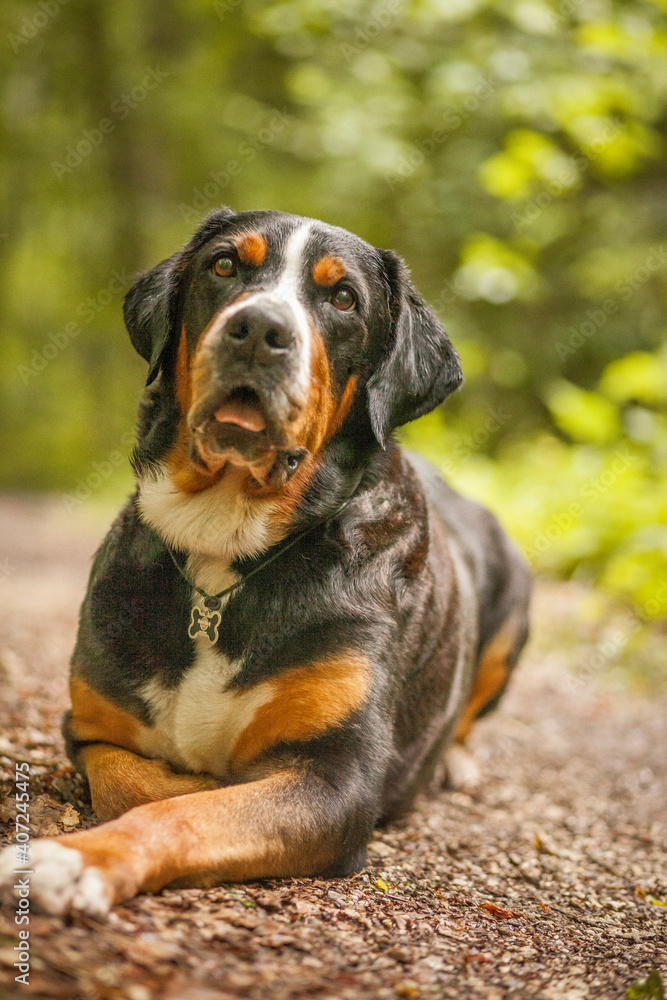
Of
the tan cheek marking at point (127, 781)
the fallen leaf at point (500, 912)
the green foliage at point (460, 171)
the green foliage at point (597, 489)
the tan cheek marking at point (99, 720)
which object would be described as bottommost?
A: the fallen leaf at point (500, 912)

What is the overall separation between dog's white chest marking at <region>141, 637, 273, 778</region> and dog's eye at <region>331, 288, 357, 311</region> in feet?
3.76

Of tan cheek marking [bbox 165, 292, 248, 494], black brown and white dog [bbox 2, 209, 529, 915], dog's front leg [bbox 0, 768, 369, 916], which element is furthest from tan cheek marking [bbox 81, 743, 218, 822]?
tan cheek marking [bbox 165, 292, 248, 494]

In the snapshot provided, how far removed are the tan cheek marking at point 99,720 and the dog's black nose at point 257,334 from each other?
1.12m

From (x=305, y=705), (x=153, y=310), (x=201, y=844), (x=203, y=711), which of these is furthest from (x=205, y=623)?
(x=153, y=310)

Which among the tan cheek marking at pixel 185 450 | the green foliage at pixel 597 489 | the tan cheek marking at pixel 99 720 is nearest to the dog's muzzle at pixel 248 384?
the tan cheek marking at pixel 185 450

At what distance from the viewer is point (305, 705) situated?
8.38ft

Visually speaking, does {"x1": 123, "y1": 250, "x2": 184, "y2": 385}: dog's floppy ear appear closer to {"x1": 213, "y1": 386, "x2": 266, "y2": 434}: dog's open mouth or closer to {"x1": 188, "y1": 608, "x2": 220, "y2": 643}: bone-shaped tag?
{"x1": 213, "y1": 386, "x2": 266, "y2": 434}: dog's open mouth

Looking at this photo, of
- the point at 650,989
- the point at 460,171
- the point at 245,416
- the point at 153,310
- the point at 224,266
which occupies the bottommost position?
the point at 650,989

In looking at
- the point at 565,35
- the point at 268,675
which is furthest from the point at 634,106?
the point at 268,675

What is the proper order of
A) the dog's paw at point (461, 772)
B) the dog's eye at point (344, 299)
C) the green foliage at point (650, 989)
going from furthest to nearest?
the dog's paw at point (461, 772) < the dog's eye at point (344, 299) < the green foliage at point (650, 989)

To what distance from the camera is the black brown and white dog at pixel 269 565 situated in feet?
8.30

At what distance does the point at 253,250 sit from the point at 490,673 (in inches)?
97.4

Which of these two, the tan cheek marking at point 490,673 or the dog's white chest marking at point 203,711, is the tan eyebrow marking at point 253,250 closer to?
the dog's white chest marking at point 203,711
